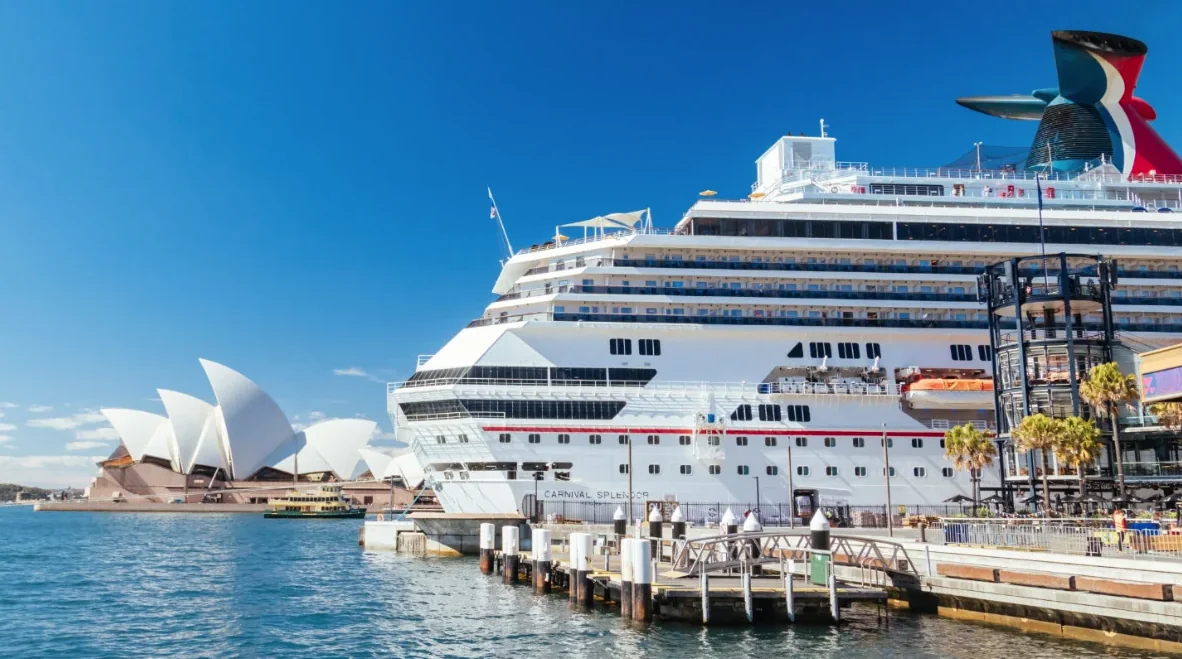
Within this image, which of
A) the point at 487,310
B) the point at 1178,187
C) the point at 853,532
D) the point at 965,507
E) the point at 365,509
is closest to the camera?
the point at 853,532

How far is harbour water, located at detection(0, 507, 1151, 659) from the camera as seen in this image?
68.3 ft

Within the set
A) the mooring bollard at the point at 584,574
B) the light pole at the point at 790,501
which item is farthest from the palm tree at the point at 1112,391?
the mooring bollard at the point at 584,574

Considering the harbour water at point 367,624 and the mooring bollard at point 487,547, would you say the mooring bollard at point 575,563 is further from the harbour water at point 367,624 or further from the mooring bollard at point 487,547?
the mooring bollard at point 487,547

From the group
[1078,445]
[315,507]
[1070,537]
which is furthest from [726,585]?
[315,507]

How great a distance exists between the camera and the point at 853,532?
109 ft

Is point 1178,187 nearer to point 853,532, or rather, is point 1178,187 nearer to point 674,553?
point 853,532

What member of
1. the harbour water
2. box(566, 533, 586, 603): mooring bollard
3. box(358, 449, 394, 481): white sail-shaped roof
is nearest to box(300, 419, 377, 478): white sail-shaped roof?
box(358, 449, 394, 481): white sail-shaped roof

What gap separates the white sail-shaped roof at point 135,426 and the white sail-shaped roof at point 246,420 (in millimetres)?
9399

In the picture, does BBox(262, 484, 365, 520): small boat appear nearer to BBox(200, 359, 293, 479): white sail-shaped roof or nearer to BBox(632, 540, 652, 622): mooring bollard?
BBox(200, 359, 293, 479): white sail-shaped roof

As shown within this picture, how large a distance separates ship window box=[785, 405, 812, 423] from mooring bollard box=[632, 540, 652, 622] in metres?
19.1

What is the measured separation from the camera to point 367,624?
81.4ft

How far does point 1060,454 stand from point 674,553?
13658 millimetres

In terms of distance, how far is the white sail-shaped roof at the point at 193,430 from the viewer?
353 feet

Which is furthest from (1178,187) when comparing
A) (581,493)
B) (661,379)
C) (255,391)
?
(255,391)
